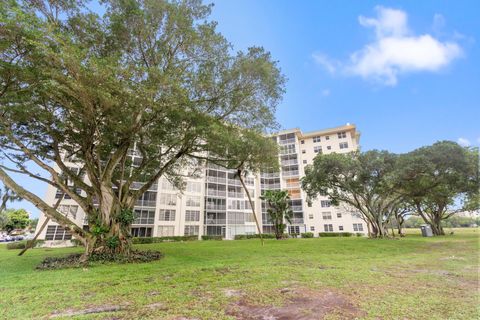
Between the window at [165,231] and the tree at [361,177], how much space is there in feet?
73.1

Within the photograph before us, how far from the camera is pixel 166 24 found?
36.3ft

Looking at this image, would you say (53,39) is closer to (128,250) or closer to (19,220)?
(128,250)

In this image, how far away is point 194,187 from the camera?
40.1m

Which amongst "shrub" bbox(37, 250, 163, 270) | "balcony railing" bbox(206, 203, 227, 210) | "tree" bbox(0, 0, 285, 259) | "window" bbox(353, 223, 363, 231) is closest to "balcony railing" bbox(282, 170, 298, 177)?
"window" bbox(353, 223, 363, 231)

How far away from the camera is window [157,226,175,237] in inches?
1358

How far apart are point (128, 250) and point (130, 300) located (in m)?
7.65

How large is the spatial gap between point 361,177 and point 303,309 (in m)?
22.2

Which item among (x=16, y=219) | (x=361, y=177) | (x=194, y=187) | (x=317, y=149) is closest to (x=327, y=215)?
(x=317, y=149)

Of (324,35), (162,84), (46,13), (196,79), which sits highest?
(324,35)

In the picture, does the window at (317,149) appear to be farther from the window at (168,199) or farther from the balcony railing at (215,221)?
the window at (168,199)

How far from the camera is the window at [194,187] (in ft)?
130

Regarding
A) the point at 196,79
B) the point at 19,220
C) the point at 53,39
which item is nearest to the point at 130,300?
the point at 53,39

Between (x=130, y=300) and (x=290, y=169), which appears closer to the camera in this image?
(x=130, y=300)

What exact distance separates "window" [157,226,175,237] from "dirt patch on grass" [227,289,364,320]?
33604 millimetres
